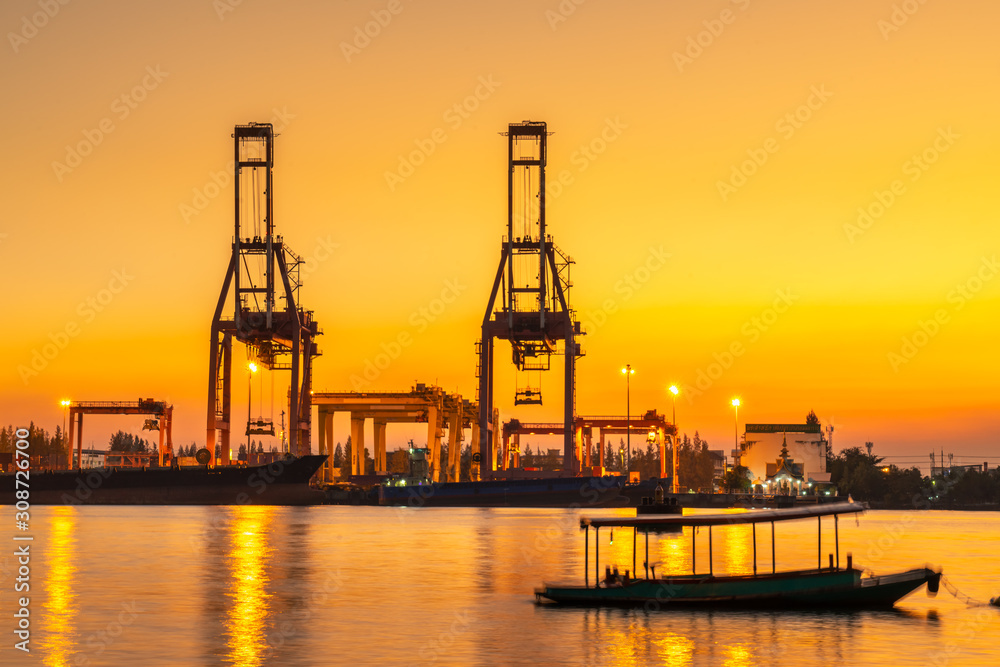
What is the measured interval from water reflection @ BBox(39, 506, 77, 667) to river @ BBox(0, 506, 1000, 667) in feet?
0.22

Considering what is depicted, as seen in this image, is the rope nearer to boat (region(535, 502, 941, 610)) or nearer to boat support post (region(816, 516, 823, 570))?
boat (region(535, 502, 941, 610))

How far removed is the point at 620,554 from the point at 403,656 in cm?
2556

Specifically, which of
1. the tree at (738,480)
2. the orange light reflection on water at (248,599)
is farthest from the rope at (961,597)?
the tree at (738,480)

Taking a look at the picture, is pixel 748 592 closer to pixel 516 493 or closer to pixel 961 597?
pixel 961 597

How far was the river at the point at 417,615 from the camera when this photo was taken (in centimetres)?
2289

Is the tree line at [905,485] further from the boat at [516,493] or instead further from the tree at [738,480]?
the boat at [516,493]

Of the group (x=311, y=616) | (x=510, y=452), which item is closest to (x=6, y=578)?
(x=311, y=616)

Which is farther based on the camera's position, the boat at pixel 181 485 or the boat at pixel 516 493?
the boat at pixel 181 485

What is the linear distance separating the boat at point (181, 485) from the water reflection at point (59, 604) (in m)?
60.0

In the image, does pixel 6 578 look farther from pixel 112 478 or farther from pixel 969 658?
pixel 112 478

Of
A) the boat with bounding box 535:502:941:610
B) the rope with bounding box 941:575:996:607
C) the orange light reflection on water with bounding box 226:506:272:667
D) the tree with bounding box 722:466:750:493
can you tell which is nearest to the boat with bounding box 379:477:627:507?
the tree with bounding box 722:466:750:493

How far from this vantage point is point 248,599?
31.3m

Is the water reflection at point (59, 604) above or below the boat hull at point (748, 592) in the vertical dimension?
below

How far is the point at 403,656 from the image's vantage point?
22.7 metres
